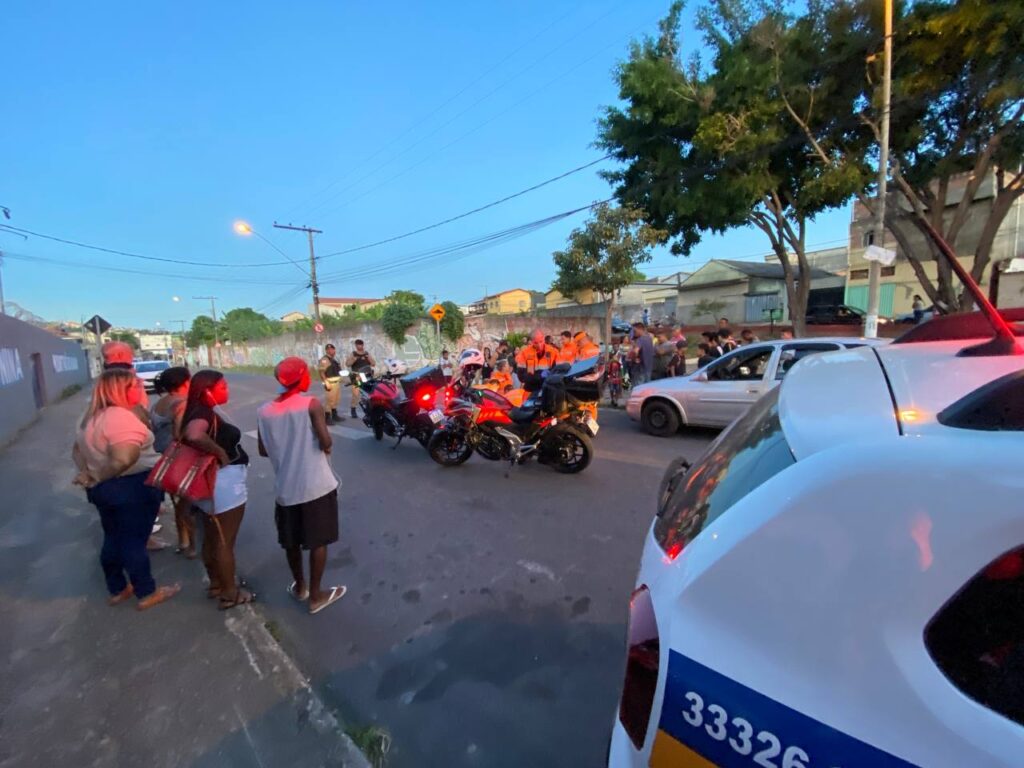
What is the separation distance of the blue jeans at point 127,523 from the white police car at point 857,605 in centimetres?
333

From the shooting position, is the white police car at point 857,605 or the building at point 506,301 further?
the building at point 506,301

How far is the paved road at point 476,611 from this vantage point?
2.23 m

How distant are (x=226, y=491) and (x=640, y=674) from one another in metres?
2.93

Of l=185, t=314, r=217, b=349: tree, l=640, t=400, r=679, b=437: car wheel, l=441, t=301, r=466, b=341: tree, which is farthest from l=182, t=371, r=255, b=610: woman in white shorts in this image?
l=185, t=314, r=217, b=349: tree

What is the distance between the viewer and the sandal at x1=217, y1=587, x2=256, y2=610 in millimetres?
3266

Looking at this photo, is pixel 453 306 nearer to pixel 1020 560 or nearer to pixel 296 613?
pixel 296 613

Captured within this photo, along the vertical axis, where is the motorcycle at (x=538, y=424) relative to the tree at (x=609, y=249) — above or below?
below

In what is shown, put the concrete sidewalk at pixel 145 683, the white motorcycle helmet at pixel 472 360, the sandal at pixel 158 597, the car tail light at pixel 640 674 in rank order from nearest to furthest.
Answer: the car tail light at pixel 640 674
the concrete sidewalk at pixel 145 683
the sandal at pixel 158 597
the white motorcycle helmet at pixel 472 360

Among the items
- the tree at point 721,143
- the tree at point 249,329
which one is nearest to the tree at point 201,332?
the tree at point 249,329

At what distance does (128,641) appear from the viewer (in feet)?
9.75

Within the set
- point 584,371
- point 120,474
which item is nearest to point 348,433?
point 584,371

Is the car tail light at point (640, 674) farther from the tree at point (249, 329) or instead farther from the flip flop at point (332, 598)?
the tree at point (249, 329)

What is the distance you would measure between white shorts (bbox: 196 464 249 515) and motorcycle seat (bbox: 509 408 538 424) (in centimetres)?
327

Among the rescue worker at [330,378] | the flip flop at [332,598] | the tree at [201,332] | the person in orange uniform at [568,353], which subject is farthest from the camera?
the tree at [201,332]
